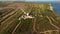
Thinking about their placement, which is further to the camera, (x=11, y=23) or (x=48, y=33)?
(x=11, y=23)

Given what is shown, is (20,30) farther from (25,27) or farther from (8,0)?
(8,0)

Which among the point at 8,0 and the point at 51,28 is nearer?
the point at 51,28

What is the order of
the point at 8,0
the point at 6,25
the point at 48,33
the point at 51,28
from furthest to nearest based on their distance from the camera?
the point at 8,0 → the point at 6,25 → the point at 51,28 → the point at 48,33

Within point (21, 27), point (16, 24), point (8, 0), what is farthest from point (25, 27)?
point (8, 0)

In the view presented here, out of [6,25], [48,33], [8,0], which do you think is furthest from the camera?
[8,0]

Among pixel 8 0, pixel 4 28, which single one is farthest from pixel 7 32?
pixel 8 0

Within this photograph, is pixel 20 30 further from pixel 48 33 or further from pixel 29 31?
pixel 48 33

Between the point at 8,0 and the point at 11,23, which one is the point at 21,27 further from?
the point at 8,0

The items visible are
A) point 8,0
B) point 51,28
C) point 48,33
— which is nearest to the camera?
point 48,33
